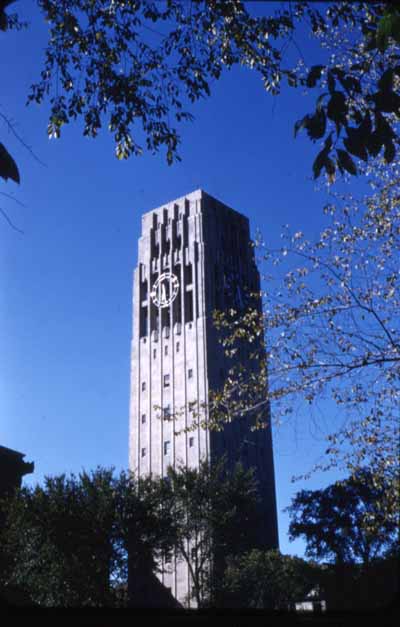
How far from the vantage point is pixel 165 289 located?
3179 inches

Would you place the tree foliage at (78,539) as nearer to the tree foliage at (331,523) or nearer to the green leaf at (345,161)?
the tree foliage at (331,523)

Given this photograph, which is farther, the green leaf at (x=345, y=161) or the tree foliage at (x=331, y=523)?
the tree foliage at (x=331, y=523)

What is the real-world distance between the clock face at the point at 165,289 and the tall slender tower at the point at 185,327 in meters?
0.13

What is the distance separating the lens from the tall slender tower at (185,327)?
231 ft

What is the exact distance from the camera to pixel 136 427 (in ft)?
251

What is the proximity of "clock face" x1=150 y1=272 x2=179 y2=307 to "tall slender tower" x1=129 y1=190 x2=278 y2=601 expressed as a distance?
13 centimetres

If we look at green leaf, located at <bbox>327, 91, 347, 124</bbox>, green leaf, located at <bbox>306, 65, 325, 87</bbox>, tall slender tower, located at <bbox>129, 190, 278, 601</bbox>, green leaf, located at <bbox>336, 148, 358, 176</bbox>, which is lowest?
green leaf, located at <bbox>336, 148, 358, 176</bbox>

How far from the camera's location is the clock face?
79500 mm

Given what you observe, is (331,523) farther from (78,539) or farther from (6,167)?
(6,167)

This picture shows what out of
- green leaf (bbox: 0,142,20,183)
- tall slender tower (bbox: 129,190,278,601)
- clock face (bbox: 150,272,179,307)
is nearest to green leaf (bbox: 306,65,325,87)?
green leaf (bbox: 0,142,20,183)

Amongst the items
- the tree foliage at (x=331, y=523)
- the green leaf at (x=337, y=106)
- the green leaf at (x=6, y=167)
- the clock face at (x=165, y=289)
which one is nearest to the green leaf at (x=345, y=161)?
the green leaf at (x=337, y=106)

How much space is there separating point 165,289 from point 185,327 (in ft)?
23.0

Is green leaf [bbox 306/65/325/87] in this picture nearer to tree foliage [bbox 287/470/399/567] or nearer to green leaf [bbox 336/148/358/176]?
green leaf [bbox 336/148/358/176]

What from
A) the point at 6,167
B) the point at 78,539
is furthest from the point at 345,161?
the point at 78,539
